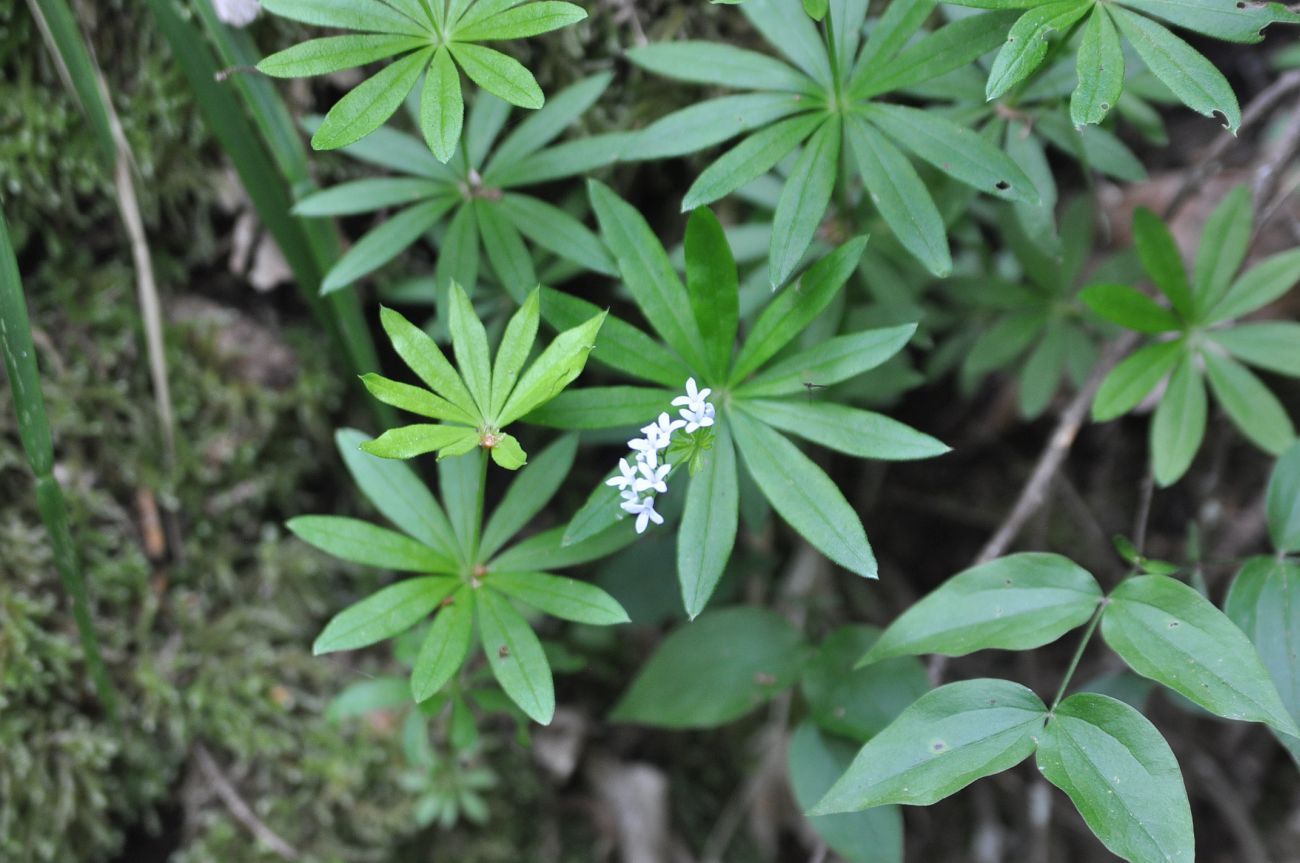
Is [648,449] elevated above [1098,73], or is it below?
below

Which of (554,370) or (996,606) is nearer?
(554,370)

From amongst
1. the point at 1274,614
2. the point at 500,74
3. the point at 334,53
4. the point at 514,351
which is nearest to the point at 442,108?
the point at 500,74

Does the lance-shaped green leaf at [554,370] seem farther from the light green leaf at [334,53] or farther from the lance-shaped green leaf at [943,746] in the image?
the lance-shaped green leaf at [943,746]

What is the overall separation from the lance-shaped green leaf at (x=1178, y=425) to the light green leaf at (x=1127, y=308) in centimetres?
12

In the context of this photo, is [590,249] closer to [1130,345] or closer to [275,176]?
[275,176]

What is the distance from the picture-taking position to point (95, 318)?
7.64ft

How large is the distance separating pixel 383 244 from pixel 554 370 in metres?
0.72

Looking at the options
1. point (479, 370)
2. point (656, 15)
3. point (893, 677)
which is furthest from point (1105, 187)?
point (479, 370)

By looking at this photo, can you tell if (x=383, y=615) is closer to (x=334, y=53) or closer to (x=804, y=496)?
(x=804, y=496)

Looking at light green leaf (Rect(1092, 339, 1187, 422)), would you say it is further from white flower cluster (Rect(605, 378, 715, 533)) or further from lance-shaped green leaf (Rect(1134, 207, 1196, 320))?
white flower cluster (Rect(605, 378, 715, 533))

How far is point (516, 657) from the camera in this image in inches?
66.2

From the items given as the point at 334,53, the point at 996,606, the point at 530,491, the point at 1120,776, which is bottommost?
the point at 1120,776

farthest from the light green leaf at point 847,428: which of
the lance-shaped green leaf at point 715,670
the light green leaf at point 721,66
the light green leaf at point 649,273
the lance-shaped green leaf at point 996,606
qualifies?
the lance-shaped green leaf at point 715,670

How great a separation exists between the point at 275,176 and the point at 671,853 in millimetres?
2168
